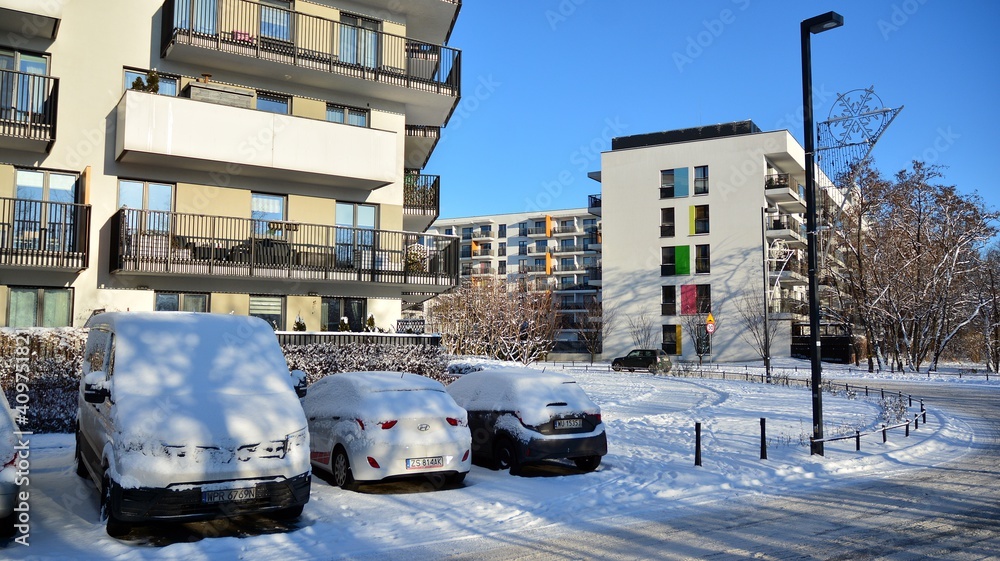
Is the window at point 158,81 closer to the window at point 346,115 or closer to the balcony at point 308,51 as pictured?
the balcony at point 308,51

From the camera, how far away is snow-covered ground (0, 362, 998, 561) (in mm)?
7763

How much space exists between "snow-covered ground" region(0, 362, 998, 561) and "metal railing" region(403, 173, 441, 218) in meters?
9.47

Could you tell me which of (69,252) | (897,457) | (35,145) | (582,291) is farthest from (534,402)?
(582,291)

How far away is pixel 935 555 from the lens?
293 inches

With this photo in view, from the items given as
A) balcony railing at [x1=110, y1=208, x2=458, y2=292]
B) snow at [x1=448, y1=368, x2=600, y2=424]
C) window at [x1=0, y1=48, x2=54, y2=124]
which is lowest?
snow at [x1=448, y1=368, x2=600, y2=424]

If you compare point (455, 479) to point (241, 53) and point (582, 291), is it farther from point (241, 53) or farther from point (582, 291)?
point (582, 291)

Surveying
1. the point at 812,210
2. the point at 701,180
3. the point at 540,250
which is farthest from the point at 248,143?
the point at 540,250

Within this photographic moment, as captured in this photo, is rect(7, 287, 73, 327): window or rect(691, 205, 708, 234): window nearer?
rect(7, 287, 73, 327): window

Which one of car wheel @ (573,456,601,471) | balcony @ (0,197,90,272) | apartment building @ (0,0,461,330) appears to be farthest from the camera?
apartment building @ (0,0,461,330)

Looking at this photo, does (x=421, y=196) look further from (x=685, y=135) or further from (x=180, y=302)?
(x=685, y=135)

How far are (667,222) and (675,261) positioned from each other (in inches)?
138

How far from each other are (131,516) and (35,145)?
14244 millimetres

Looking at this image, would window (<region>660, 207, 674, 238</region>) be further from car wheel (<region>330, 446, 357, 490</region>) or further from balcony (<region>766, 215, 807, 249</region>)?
car wheel (<region>330, 446, 357, 490</region>)

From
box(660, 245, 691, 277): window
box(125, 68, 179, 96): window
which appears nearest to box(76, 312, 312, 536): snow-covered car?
box(125, 68, 179, 96): window
